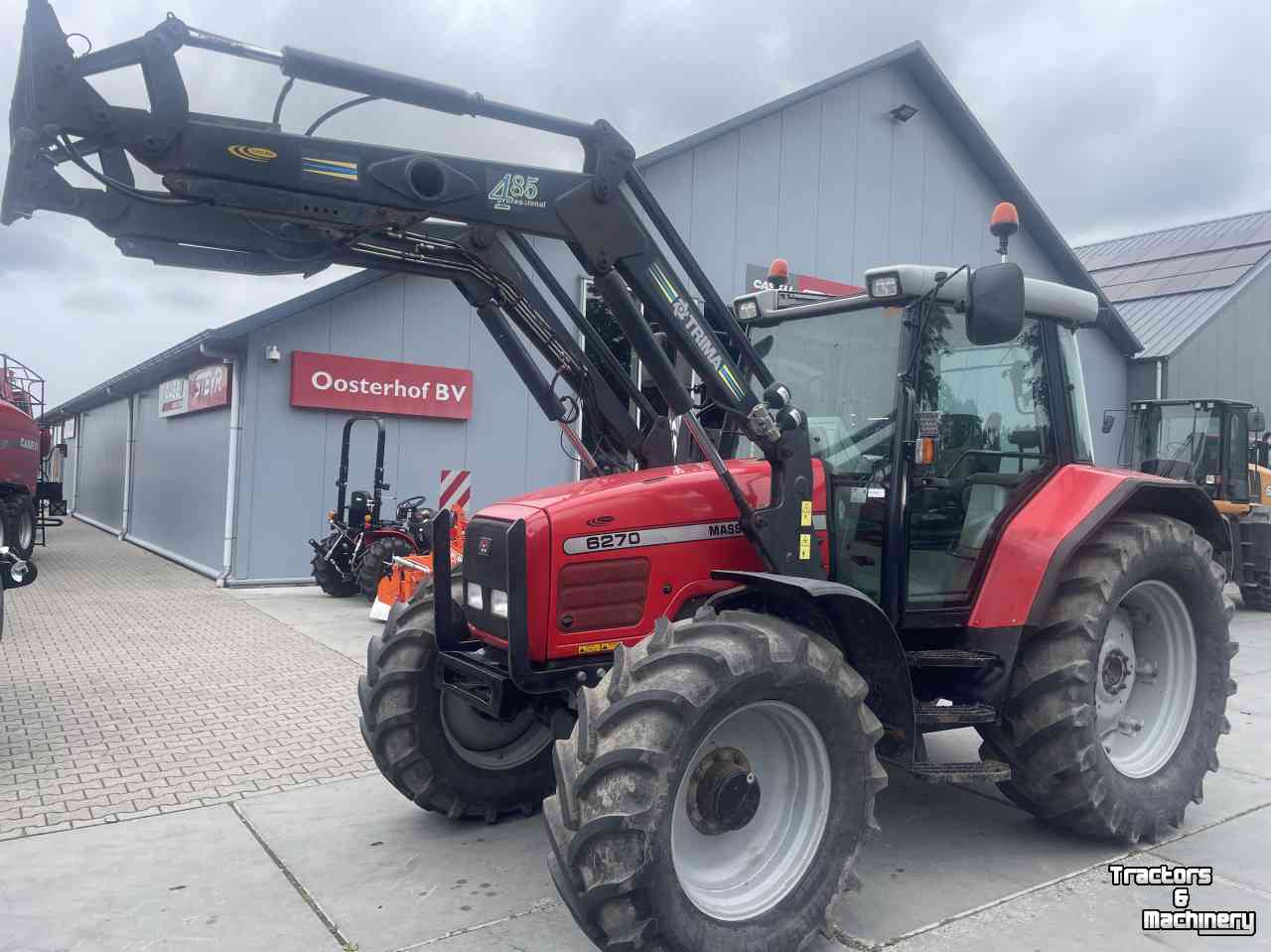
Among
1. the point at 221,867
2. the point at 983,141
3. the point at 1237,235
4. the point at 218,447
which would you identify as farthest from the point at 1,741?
the point at 1237,235

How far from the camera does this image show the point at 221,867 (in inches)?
158

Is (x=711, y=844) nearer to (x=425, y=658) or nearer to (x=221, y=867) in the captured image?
(x=425, y=658)

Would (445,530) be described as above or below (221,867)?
above

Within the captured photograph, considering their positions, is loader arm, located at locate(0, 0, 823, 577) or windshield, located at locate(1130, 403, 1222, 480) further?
windshield, located at locate(1130, 403, 1222, 480)

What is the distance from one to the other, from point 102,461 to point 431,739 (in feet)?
78.6

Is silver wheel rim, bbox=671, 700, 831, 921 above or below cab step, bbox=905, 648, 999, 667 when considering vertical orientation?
below

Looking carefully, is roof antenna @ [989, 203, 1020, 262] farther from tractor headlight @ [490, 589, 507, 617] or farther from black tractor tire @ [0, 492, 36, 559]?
black tractor tire @ [0, 492, 36, 559]

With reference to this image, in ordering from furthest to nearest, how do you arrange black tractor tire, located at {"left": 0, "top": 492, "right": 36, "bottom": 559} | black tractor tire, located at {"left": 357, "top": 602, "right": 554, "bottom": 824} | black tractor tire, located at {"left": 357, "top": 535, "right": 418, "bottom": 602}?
black tractor tire, located at {"left": 0, "top": 492, "right": 36, "bottom": 559}, black tractor tire, located at {"left": 357, "top": 535, "right": 418, "bottom": 602}, black tractor tire, located at {"left": 357, "top": 602, "right": 554, "bottom": 824}

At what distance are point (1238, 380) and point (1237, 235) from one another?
4864 mm

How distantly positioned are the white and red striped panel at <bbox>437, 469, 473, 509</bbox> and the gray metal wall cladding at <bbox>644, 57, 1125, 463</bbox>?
14.7ft

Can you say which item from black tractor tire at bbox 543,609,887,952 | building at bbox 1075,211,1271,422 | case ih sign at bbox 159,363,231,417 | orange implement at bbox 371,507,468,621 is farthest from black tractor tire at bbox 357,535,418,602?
building at bbox 1075,211,1271,422

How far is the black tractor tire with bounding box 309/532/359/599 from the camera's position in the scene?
11336 mm

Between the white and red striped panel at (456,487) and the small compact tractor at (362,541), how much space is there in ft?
2.59

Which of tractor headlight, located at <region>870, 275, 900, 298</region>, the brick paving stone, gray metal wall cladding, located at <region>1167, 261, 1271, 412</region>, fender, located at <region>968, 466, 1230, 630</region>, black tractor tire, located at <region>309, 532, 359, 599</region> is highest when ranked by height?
gray metal wall cladding, located at <region>1167, 261, 1271, 412</region>
